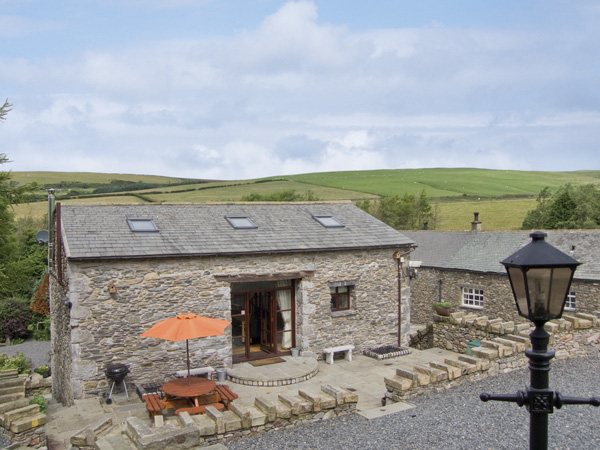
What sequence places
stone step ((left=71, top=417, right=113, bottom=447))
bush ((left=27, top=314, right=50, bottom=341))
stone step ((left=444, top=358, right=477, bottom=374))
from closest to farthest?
stone step ((left=71, top=417, right=113, bottom=447))
stone step ((left=444, top=358, right=477, bottom=374))
bush ((left=27, top=314, right=50, bottom=341))

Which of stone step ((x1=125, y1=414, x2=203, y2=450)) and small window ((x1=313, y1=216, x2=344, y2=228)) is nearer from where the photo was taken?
stone step ((x1=125, y1=414, x2=203, y2=450))

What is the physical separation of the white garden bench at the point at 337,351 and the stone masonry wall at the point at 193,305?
26 centimetres

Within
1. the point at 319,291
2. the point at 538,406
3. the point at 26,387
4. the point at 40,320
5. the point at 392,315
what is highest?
the point at 538,406

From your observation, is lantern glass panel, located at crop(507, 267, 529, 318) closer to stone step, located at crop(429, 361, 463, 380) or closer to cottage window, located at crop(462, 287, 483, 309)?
stone step, located at crop(429, 361, 463, 380)

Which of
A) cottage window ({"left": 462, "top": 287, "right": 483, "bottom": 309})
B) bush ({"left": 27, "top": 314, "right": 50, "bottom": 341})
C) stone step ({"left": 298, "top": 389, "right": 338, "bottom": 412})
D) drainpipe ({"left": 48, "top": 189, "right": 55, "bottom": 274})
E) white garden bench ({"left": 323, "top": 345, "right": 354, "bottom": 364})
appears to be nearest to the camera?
stone step ({"left": 298, "top": 389, "right": 338, "bottom": 412})

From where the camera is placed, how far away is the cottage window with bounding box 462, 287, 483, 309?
23.6 metres

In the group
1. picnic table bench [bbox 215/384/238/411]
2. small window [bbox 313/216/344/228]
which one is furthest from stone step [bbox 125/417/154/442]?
small window [bbox 313/216/344/228]

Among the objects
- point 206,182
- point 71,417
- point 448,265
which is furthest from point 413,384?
point 206,182

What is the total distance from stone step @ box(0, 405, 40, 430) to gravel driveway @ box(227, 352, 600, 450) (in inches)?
167

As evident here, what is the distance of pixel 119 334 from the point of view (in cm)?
1290

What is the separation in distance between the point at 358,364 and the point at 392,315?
2473 millimetres

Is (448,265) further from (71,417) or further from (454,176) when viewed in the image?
(454,176)

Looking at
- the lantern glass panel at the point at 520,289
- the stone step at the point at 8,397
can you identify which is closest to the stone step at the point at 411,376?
the lantern glass panel at the point at 520,289

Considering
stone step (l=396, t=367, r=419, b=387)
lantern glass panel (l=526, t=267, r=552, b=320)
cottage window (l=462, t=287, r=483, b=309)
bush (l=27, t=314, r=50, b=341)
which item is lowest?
bush (l=27, t=314, r=50, b=341)
